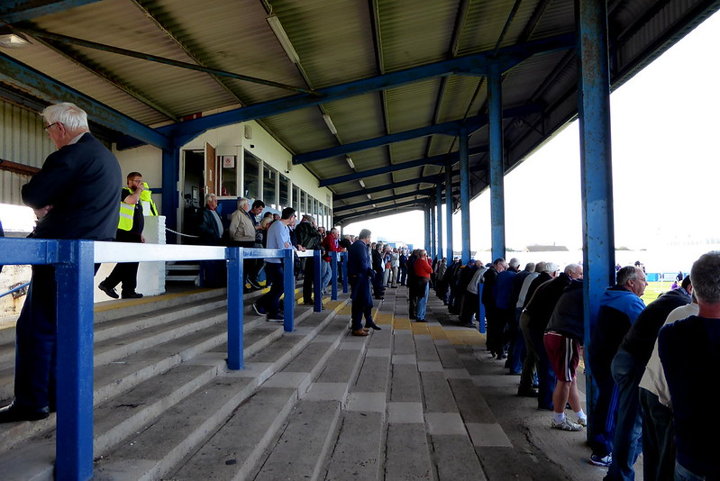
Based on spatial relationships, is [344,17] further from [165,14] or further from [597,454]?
[597,454]

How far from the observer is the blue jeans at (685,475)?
5.57ft

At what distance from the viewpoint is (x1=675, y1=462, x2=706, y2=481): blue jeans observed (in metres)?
A: 1.70

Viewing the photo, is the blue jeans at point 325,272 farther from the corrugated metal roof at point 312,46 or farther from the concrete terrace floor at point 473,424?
the corrugated metal roof at point 312,46

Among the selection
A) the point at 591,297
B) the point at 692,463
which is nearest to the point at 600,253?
the point at 591,297

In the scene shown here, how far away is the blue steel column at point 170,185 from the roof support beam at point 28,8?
469 centimetres

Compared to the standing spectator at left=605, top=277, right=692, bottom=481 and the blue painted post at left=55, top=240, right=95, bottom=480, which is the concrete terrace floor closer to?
the standing spectator at left=605, top=277, right=692, bottom=481

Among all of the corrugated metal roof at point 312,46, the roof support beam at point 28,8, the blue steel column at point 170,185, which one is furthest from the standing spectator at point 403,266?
the roof support beam at point 28,8

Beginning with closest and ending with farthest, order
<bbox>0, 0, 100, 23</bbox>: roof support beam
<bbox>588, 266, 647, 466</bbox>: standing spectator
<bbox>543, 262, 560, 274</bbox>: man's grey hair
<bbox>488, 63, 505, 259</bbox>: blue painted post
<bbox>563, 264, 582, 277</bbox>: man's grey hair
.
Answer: <bbox>588, 266, 647, 466</bbox>: standing spectator, <bbox>0, 0, 100, 23</bbox>: roof support beam, <bbox>563, 264, 582, 277</bbox>: man's grey hair, <bbox>543, 262, 560, 274</bbox>: man's grey hair, <bbox>488, 63, 505, 259</bbox>: blue painted post

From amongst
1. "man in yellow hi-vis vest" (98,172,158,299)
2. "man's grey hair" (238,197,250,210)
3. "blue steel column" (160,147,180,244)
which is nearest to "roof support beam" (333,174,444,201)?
"blue steel column" (160,147,180,244)

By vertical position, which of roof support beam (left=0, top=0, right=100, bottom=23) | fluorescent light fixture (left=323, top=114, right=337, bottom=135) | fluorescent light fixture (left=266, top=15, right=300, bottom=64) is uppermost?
fluorescent light fixture (left=323, top=114, right=337, bottom=135)

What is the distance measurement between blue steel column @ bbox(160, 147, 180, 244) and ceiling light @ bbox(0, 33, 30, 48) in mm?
4017

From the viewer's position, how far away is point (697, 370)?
1.72 metres

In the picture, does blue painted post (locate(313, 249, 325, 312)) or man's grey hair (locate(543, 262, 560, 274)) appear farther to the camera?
blue painted post (locate(313, 249, 325, 312))

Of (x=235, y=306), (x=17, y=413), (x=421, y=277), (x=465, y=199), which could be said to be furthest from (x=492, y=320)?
(x=465, y=199)
